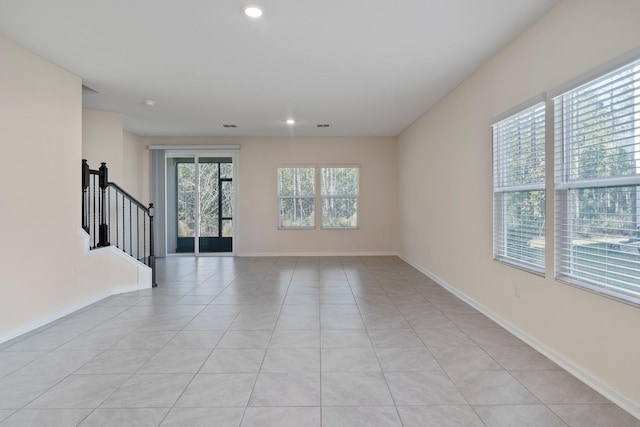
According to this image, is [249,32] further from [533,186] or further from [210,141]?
[210,141]

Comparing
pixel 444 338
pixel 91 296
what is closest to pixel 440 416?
pixel 444 338

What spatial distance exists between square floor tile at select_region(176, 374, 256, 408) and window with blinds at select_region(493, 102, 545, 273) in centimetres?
246

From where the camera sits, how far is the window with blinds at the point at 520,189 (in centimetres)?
290

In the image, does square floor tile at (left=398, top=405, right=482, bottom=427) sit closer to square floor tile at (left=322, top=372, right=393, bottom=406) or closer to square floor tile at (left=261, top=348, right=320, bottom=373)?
square floor tile at (left=322, top=372, right=393, bottom=406)

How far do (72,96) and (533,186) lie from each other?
16.2 feet

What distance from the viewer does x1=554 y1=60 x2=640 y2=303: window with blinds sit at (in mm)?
2051

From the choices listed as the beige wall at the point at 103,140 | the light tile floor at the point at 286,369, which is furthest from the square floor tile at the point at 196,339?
the beige wall at the point at 103,140

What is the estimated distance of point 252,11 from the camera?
2.73 metres

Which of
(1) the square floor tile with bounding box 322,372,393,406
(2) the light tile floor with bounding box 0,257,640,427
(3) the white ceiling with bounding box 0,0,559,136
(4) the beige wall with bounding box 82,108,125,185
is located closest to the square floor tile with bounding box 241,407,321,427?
(2) the light tile floor with bounding box 0,257,640,427

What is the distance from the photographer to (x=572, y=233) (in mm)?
2516

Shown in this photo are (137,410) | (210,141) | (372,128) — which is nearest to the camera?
(137,410)

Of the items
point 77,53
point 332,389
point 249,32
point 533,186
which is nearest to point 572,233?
point 533,186

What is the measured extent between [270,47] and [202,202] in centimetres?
527

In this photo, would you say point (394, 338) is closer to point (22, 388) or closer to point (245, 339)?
point (245, 339)
